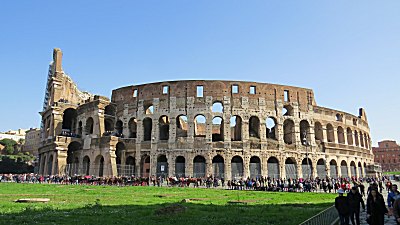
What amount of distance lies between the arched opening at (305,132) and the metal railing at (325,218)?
28041 mm

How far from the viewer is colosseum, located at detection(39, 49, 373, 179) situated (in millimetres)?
34031

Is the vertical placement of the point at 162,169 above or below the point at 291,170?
above

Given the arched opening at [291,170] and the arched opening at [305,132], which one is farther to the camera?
the arched opening at [305,132]

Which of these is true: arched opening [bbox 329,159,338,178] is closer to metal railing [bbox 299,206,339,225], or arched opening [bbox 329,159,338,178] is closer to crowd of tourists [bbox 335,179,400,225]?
metal railing [bbox 299,206,339,225]

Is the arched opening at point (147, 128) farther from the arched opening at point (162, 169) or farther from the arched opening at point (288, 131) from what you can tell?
the arched opening at point (288, 131)

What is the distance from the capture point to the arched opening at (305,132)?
37.0 meters

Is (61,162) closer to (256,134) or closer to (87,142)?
(87,142)

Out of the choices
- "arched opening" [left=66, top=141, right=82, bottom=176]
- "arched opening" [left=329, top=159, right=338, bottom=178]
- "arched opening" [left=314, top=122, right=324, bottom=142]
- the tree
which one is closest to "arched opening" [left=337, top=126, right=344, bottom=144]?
"arched opening" [left=329, top=159, right=338, bottom=178]

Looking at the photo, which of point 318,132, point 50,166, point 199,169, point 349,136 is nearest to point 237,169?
point 199,169

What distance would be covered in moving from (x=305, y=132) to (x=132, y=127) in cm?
1980

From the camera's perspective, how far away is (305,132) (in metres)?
37.8

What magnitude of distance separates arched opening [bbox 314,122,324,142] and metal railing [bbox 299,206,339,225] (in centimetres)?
3012

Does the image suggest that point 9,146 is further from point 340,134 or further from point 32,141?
point 340,134

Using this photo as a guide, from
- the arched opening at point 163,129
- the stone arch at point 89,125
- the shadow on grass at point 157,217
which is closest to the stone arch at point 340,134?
the arched opening at point 163,129
